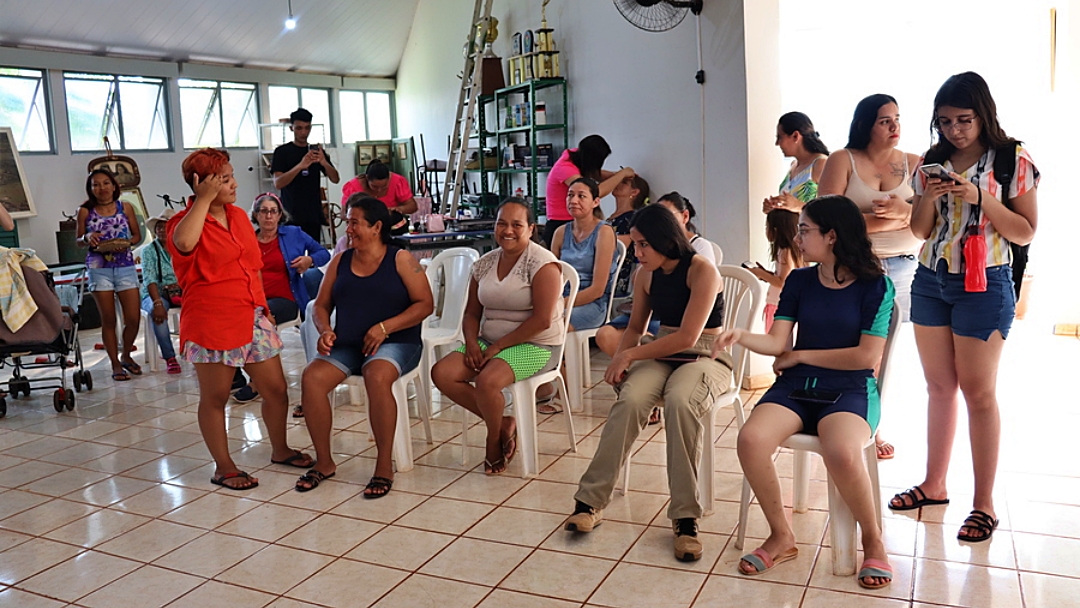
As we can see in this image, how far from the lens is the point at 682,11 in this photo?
481cm

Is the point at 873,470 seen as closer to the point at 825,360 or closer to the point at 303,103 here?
the point at 825,360

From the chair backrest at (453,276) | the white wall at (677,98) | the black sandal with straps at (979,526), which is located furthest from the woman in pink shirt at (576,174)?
the black sandal with straps at (979,526)

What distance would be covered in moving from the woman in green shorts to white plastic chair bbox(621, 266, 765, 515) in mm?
571

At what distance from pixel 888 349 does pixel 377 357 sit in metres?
1.94

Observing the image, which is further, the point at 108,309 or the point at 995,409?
the point at 108,309

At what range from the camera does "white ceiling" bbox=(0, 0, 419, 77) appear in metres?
8.34

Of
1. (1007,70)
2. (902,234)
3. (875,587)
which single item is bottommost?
(875,587)

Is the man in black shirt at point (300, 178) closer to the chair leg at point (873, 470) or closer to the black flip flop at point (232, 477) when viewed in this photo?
the black flip flop at point (232, 477)

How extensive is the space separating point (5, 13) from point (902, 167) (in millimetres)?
7994

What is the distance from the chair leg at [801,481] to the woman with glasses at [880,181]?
25.9 inches

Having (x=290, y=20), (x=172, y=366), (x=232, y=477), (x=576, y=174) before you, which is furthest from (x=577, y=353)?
(x=290, y=20)

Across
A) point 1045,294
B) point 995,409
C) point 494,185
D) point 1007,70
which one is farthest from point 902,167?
point 494,185

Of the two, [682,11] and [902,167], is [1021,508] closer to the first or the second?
Result: [902,167]

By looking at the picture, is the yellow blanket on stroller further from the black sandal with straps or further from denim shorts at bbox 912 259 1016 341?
the black sandal with straps
